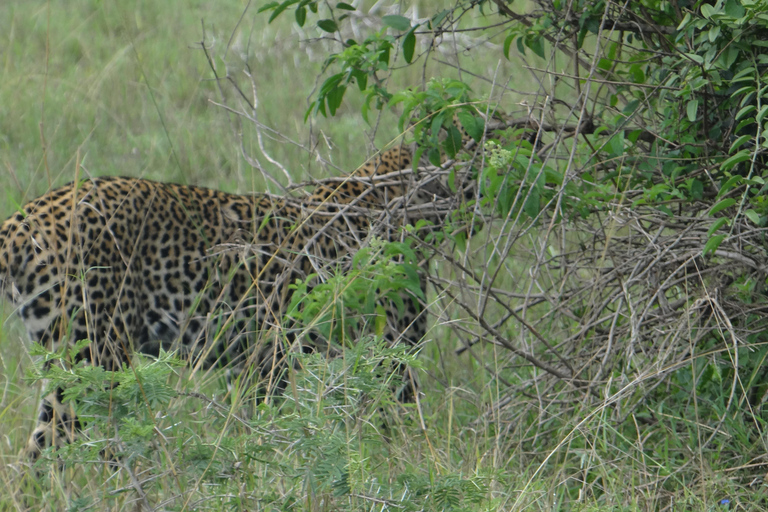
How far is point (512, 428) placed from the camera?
3381 millimetres

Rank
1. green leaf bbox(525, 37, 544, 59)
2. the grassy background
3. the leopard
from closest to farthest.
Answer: green leaf bbox(525, 37, 544, 59), the leopard, the grassy background

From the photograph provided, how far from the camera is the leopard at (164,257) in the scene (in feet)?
11.4

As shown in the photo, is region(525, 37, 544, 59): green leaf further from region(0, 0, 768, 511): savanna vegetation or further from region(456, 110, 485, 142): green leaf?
region(456, 110, 485, 142): green leaf

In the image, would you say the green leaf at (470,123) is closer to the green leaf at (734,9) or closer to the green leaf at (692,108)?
the green leaf at (692,108)

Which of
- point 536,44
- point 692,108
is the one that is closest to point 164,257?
point 536,44

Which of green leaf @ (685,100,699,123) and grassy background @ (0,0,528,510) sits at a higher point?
green leaf @ (685,100,699,123)

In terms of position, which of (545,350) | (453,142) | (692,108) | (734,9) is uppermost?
(734,9)

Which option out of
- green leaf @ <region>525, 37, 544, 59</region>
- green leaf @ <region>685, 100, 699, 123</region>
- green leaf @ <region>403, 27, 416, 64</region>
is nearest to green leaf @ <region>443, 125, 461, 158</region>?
green leaf @ <region>403, 27, 416, 64</region>

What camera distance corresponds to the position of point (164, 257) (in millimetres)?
3936

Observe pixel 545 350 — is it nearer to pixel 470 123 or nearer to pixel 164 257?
pixel 470 123

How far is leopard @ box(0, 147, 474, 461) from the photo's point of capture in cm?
346

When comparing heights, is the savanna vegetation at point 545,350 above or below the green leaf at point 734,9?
below

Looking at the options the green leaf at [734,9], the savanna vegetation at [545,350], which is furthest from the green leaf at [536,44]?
the green leaf at [734,9]

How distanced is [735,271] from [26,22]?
7426 millimetres
